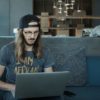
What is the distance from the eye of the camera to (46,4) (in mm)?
13414

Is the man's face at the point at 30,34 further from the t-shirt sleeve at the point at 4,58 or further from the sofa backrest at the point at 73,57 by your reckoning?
the sofa backrest at the point at 73,57

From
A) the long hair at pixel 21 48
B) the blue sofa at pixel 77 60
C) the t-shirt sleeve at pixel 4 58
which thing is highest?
the long hair at pixel 21 48

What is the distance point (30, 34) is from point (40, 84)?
1.57 ft

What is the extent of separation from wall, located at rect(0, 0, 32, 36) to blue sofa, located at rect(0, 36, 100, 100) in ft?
27.6

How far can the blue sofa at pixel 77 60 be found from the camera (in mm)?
3104

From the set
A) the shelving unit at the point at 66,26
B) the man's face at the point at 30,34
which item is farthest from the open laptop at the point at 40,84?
the shelving unit at the point at 66,26

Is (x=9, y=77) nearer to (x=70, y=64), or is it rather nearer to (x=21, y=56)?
(x=21, y=56)

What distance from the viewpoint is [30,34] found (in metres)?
2.24

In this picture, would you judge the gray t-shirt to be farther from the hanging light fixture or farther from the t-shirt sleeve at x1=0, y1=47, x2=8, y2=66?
the hanging light fixture

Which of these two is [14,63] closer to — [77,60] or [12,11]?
[77,60]

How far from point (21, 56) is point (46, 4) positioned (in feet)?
Result: 37.3

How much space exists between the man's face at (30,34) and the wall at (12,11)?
365 inches

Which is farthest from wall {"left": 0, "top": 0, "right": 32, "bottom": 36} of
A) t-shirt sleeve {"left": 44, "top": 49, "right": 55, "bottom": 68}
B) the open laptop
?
the open laptop

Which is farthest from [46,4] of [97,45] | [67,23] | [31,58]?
[31,58]
